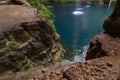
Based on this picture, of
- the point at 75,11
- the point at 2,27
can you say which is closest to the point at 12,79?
the point at 2,27

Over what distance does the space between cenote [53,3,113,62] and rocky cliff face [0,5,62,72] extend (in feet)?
8.77

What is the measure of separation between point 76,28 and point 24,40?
13.4 metres

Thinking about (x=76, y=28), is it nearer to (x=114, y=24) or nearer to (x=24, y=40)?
(x=24, y=40)

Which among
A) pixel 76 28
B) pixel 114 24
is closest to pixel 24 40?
pixel 114 24

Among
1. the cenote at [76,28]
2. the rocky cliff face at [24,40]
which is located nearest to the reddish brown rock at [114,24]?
the rocky cliff face at [24,40]

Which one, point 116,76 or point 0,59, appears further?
point 0,59

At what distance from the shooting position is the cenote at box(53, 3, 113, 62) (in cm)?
1528

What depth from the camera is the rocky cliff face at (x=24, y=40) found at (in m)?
8.70

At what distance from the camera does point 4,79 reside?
8.44 m

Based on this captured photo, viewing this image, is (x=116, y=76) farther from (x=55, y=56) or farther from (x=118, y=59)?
(x=55, y=56)

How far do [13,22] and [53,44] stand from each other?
7.57 ft

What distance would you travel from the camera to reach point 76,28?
2241 cm

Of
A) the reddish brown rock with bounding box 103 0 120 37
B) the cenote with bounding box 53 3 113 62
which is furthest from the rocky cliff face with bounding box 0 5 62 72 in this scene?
the reddish brown rock with bounding box 103 0 120 37

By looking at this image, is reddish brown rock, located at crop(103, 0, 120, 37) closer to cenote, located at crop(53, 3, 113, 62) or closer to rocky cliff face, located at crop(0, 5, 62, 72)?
rocky cliff face, located at crop(0, 5, 62, 72)
